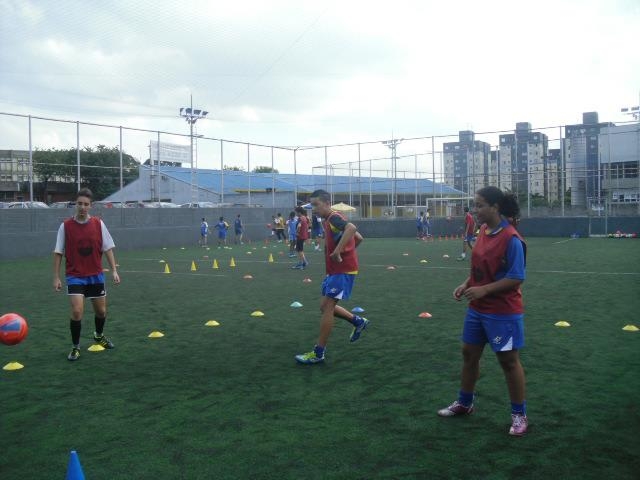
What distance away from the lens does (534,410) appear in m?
5.13

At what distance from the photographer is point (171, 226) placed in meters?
33.1

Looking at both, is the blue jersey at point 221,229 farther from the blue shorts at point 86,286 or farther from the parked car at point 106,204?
the blue shorts at point 86,286

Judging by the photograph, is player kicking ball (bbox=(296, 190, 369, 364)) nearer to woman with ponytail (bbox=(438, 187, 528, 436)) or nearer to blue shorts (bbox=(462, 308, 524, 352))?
woman with ponytail (bbox=(438, 187, 528, 436))

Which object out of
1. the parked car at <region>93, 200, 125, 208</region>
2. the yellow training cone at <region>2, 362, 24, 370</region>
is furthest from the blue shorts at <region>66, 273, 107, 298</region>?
the parked car at <region>93, 200, 125, 208</region>

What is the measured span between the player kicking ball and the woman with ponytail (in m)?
2.31

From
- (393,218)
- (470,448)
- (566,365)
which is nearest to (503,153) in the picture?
(393,218)

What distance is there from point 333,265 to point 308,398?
73.7 inches

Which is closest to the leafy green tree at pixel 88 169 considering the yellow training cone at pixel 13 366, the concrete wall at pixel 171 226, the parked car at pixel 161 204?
the concrete wall at pixel 171 226

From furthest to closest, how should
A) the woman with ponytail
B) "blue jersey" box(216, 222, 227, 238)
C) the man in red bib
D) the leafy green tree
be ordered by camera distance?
"blue jersey" box(216, 222, 227, 238) < the leafy green tree < the man in red bib < the woman with ponytail

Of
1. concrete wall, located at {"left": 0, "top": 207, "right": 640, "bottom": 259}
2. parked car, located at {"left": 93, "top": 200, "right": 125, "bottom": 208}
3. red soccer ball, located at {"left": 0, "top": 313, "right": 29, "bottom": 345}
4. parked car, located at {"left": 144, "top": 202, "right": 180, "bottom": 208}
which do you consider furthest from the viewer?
parked car, located at {"left": 144, "top": 202, "right": 180, "bottom": 208}

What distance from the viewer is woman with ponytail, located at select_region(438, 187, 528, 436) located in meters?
4.56

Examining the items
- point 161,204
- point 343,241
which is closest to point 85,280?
point 343,241

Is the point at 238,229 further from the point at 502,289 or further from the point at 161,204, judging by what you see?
the point at 502,289

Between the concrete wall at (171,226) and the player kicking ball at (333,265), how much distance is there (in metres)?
21.7
